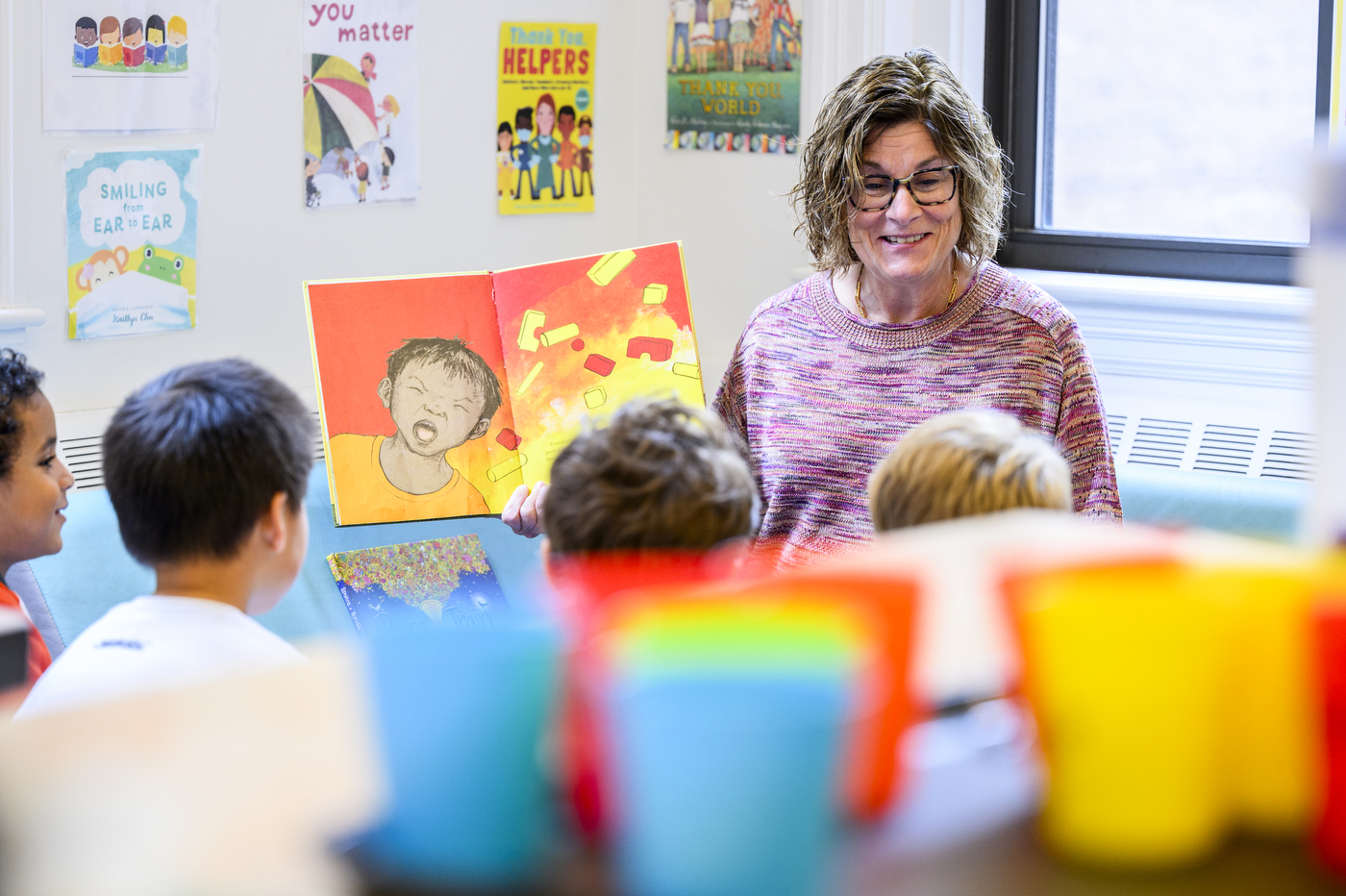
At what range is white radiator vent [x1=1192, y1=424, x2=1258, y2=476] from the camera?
2289 mm

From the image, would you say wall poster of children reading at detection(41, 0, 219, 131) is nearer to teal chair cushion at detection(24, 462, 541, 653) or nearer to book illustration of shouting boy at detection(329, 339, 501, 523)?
teal chair cushion at detection(24, 462, 541, 653)

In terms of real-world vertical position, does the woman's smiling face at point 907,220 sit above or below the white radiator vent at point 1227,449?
above

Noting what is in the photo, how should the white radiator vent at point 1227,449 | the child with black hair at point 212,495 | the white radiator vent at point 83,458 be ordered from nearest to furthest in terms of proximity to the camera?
the child with black hair at point 212,495 → the white radiator vent at point 83,458 → the white radiator vent at point 1227,449

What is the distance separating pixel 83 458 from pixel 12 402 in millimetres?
687

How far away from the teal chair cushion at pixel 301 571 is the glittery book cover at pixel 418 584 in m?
0.02

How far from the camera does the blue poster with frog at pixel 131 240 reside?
2.19m

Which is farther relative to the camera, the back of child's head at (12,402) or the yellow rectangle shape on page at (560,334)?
the yellow rectangle shape on page at (560,334)

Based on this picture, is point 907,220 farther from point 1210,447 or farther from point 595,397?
point 1210,447

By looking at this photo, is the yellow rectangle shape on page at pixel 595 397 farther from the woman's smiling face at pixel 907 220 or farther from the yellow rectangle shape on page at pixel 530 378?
the woman's smiling face at pixel 907 220

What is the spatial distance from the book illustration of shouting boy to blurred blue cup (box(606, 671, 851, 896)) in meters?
1.29

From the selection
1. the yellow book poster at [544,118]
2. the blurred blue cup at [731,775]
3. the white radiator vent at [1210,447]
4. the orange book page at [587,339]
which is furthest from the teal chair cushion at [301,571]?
the blurred blue cup at [731,775]

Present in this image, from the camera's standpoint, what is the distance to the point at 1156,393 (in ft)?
8.00

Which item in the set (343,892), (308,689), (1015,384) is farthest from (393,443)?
(343,892)

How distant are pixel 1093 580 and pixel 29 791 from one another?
0.45m
